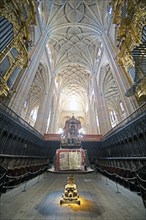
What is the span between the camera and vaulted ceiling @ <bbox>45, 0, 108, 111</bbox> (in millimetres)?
17438

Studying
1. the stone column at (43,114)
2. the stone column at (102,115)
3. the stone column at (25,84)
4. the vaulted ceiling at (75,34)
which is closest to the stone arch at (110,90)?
the stone column at (102,115)

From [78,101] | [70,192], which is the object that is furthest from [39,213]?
[78,101]

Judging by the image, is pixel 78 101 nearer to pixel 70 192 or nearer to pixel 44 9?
pixel 44 9

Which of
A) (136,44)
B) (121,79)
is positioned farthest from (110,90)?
(136,44)

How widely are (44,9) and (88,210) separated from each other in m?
22.0

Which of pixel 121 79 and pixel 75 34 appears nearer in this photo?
pixel 121 79

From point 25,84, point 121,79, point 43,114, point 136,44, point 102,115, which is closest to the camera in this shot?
point 136,44

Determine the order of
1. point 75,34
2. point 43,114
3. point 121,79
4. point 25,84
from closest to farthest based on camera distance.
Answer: point 121,79 → point 25,84 → point 43,114 → point 75,34

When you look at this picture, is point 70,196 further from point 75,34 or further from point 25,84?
point 75,34

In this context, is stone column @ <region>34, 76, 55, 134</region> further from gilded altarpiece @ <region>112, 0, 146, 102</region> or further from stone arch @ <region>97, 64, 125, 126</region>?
gilded altarpiece @ <region>112, 0, 146, 102</region>

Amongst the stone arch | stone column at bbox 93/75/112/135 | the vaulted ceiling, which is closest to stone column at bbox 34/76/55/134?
the vaulted ceiling

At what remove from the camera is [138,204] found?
9.45 feet

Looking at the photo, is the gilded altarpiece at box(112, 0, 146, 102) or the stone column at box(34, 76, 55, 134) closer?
the gilded altarpiece at box(112, 0, 146, 102)

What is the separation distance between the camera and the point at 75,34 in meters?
20.7
